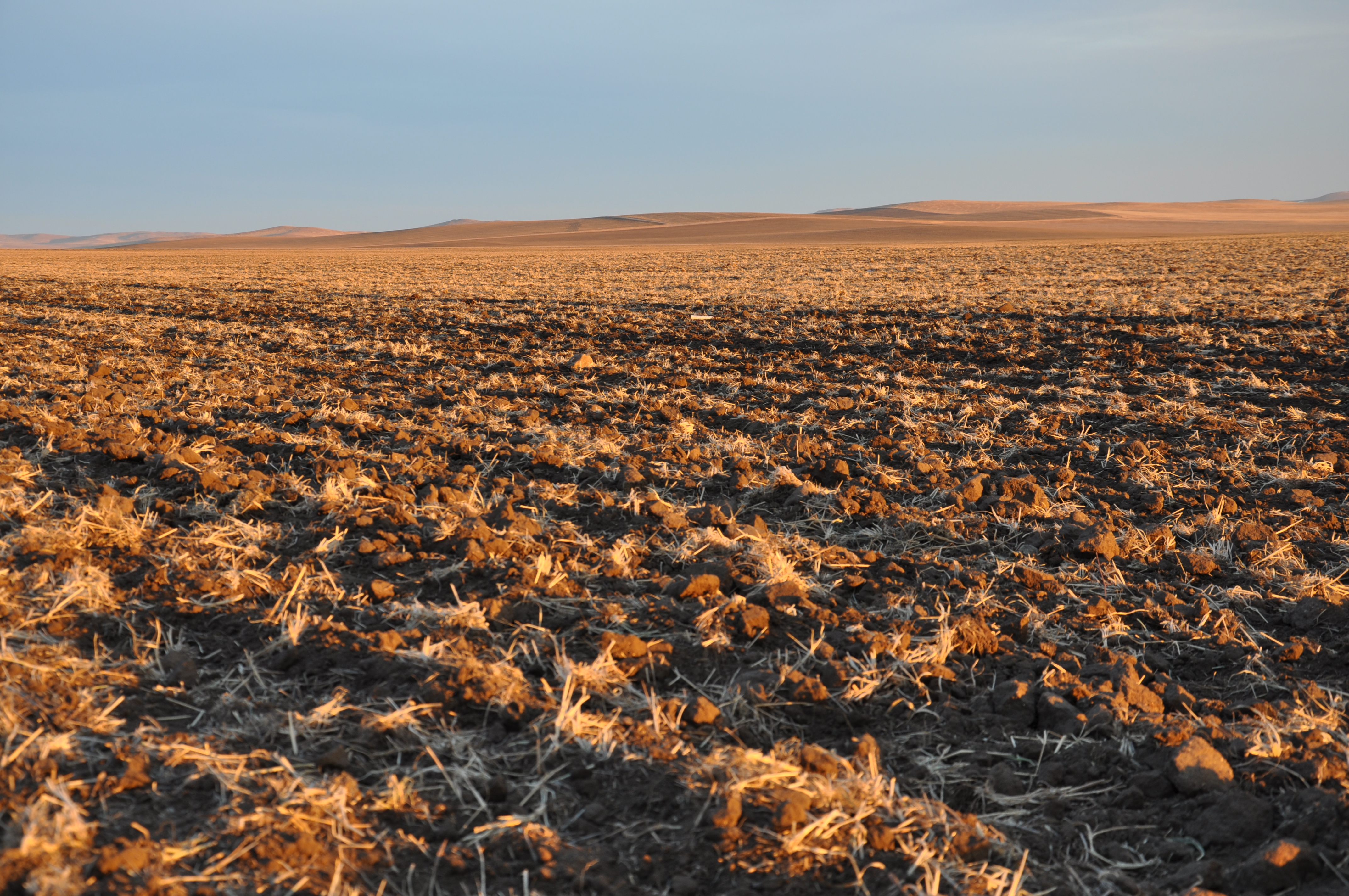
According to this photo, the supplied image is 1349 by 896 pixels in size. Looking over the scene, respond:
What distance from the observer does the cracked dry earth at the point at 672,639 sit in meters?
2.14

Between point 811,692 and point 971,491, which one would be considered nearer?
point 811,692

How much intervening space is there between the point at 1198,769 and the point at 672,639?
5.54ft

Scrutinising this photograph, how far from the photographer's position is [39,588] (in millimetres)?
3234

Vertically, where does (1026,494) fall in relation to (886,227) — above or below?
below

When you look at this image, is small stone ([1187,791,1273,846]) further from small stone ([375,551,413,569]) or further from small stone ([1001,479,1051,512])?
small stone ([375,551,413,569])

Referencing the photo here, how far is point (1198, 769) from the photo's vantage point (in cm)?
245

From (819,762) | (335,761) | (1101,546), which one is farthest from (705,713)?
(1101,546)

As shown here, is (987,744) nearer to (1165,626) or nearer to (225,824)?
(1165,626)

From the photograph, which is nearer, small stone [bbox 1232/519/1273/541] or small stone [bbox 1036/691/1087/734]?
small stone [bbox 1036/691/1087/734]

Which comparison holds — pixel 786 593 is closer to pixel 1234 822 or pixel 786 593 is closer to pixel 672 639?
pixel 672 639

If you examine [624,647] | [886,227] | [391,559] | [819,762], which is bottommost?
[819,762]

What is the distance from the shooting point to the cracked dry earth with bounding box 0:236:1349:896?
214 cm

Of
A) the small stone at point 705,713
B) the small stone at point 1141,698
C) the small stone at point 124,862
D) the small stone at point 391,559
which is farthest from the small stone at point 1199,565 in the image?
the small stone at point 124,862

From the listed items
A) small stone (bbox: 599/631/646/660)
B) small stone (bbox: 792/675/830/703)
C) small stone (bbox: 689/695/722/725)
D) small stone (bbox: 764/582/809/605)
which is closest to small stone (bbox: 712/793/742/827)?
small stone (bbox: 689/695/722/725)
